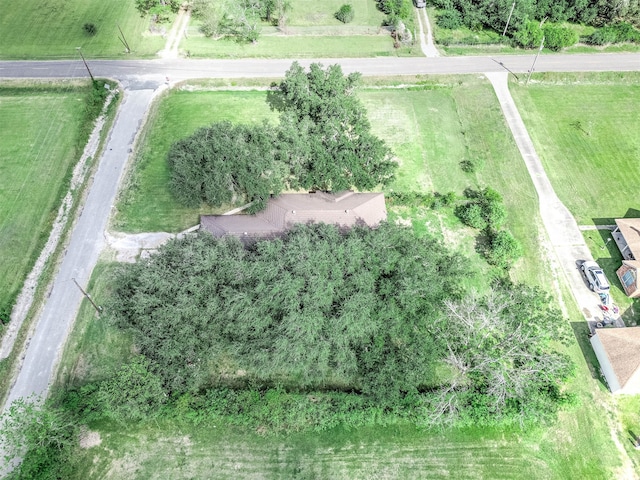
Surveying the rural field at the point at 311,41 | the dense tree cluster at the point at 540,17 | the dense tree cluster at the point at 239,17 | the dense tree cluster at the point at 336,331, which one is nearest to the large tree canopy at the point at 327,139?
the dense tree cluster at the point at 336,331

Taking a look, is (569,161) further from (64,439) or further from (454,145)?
(64,439)

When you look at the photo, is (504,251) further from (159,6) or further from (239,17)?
(159,6)

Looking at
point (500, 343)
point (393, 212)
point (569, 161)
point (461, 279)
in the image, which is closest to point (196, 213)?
point (393, 212)

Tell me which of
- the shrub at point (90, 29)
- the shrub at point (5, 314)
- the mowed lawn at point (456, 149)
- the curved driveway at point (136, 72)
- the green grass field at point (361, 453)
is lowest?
the green grass field at point (361, 453)

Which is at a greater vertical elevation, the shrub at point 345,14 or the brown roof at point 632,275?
the shrub at point 345,14

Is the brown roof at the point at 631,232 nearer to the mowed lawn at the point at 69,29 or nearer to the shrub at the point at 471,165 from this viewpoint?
the shrub at the point at 471,165

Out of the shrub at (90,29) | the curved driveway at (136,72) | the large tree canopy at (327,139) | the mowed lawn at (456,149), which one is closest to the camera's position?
the curved driveway at (136,72)

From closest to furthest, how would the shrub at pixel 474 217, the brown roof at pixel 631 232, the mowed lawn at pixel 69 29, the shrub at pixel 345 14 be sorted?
the brown roof at pixel 631 232 → the shrub at pixel 474 217 → the mowed lawn at pixel 69 29 → the shrub at pixel 345 14
